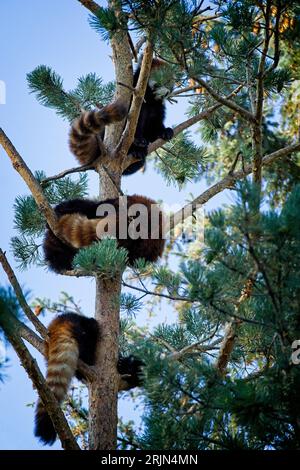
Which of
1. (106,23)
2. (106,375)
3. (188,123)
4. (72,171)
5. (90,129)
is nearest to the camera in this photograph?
(106,23)

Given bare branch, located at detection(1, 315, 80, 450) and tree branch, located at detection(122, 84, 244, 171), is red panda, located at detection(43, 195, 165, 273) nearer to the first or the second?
tree branch, located at detection(122, 84, 244, 171)

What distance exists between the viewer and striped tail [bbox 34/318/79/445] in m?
3.64

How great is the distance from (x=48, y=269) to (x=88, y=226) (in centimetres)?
66

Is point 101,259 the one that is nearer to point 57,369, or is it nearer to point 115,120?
point 57,369

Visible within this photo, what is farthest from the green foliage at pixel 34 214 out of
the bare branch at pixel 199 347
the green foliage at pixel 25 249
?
the bare branch at pixel 199 347

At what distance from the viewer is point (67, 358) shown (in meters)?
3.83

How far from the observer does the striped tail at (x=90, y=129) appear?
4105 millimetres

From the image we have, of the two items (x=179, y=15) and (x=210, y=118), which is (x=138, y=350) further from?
(x=210, y=118)

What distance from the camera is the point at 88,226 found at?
4.39 metres

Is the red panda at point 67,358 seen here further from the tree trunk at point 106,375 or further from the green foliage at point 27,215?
the green foliage at point 27,215

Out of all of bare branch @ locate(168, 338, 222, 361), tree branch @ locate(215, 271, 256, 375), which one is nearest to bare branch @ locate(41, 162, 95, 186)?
bare branch @ locate(168, 338, 222, 361)

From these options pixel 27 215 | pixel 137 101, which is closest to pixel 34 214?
pixel 27 215

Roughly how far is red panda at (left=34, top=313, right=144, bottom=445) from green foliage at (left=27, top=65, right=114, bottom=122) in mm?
1792

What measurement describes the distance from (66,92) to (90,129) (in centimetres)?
105
